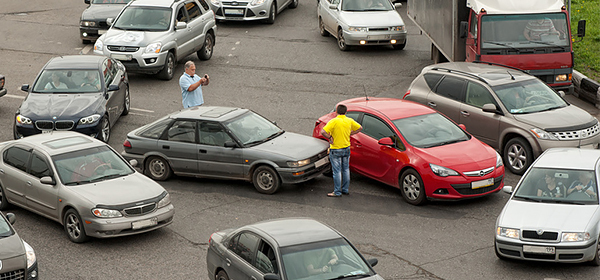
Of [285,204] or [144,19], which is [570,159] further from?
[144,19]

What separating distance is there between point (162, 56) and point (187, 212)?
26.9 feet

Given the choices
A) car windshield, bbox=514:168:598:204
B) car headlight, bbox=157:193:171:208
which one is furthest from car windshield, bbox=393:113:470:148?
car headlight, bbox=157:193:171:208

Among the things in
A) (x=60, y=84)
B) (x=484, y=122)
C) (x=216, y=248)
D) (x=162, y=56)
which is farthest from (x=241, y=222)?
(x=162, y=56)

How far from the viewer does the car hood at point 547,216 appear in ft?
34.9

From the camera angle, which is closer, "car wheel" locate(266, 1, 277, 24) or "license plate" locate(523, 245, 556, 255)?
"license plate" locate(523, 245, 556, 255)

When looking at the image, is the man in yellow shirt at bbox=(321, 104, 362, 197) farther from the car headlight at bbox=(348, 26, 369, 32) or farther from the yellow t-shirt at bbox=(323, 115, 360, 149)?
the car headlight at bbox=(348, 26, 369, 32)

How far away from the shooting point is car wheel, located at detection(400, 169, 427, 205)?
1334 cm

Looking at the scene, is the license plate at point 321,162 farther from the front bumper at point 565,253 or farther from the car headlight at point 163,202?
the front bumper at point 565,253

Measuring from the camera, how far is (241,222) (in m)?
12.8

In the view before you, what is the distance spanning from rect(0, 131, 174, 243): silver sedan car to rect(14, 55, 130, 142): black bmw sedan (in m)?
2.39

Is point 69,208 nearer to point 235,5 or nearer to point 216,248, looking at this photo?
point 216,248

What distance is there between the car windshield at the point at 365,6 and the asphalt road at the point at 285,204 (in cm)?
127

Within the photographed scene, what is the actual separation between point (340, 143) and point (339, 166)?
17.1 inches

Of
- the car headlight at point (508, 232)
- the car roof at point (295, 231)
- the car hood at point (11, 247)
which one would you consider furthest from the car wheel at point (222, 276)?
the car headlight at point (508, 232)
